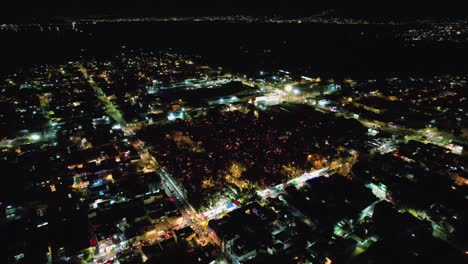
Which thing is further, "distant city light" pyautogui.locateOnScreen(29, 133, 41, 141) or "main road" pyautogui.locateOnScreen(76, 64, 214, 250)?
"distant city light" pyautogui.locateOnScreen(29, 133, 41, 141)

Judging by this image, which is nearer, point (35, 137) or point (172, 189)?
point (172, 189)

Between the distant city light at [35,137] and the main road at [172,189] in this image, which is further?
the distant city light at [35,137]

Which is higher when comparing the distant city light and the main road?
the main road

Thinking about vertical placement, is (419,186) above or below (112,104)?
above

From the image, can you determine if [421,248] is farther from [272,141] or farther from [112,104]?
[112,104]

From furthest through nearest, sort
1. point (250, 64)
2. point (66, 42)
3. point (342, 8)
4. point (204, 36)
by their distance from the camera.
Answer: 1. point (342, 8)
2. point (204, 36)
3. point (66, 42)
4. point (250, 64)

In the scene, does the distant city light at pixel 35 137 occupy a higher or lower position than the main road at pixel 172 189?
lower

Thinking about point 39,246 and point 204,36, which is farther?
point 204,36

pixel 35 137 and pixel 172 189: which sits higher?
pixel 172 189

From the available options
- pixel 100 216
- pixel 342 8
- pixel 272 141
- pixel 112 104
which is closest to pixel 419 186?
pixel 272 141

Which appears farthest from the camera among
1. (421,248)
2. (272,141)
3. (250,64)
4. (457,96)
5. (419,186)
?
(250,64)
